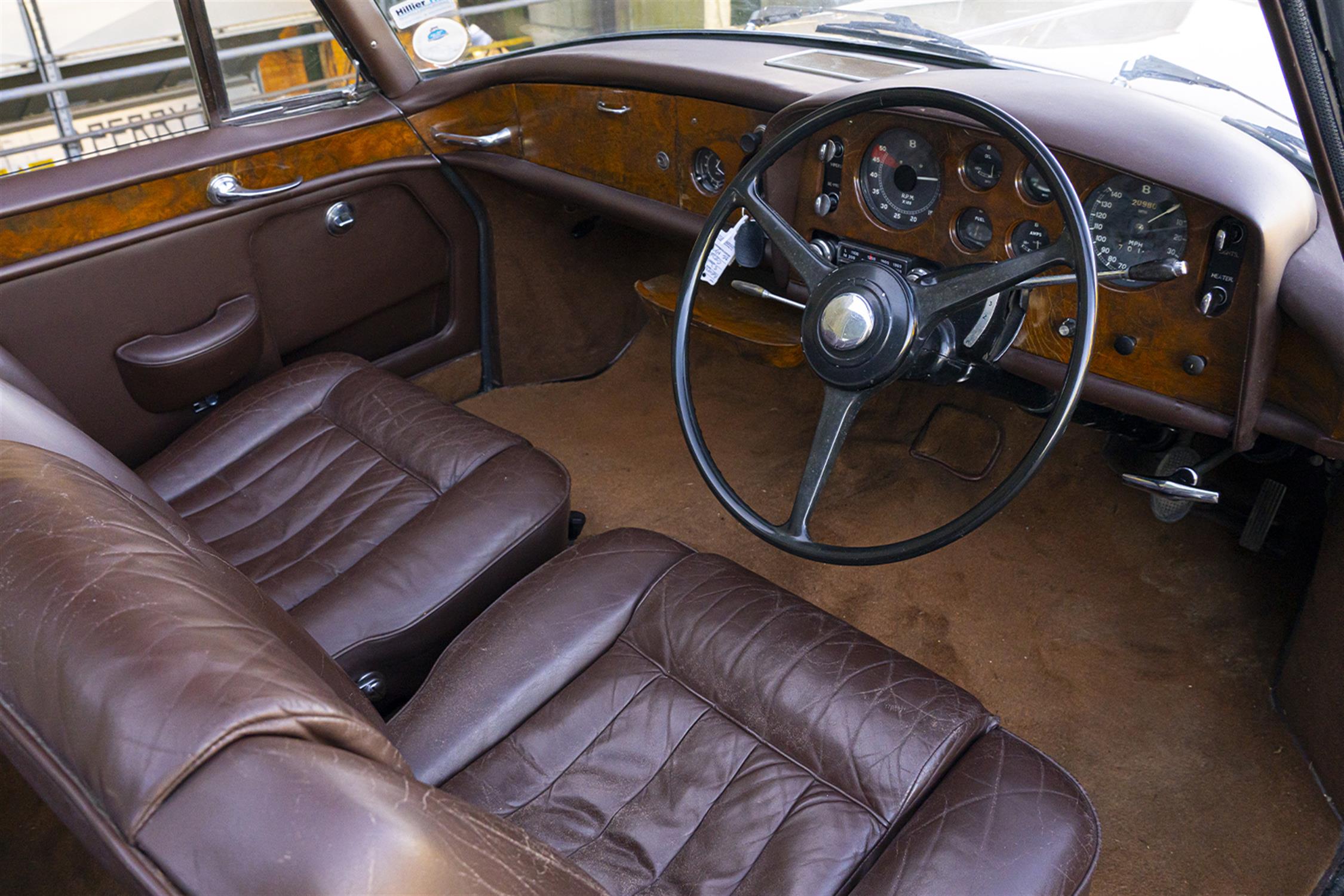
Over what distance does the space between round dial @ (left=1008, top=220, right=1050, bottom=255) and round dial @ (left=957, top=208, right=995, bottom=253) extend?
0.11ft

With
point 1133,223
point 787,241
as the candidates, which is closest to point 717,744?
point 787,241

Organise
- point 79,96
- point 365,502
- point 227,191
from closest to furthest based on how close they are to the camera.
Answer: point 365,502
point 227,191
point 79,96

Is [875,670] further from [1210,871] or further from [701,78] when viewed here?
[701,78]

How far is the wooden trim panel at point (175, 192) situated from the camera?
1.76m

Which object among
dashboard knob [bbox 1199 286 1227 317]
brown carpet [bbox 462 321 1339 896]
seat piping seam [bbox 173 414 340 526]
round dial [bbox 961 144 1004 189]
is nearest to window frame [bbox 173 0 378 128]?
seat piping seam [bbox 173 414 340 526]

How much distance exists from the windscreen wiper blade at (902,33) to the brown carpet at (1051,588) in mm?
864

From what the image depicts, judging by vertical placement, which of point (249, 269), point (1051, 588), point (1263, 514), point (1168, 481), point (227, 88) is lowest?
point (1051, 588)

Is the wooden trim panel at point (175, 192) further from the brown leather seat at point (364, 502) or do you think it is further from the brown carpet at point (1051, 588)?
the brown carpet at point (1051, 588)

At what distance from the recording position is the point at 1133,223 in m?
1.41

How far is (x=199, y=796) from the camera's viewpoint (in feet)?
1.85

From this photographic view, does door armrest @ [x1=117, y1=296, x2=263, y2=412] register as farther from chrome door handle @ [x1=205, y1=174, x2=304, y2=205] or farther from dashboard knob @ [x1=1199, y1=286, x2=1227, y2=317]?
dashboard knob @ [x1=1199, y1=286, x2=1227, y2=317]

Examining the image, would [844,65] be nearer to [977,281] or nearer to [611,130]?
[611,130]

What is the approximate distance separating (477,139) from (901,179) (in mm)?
1128

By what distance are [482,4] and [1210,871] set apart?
2.23 m
